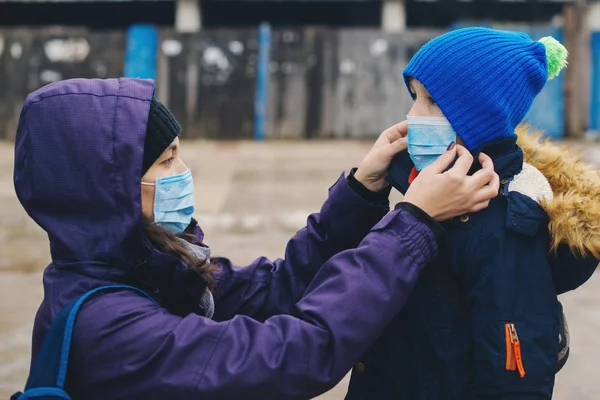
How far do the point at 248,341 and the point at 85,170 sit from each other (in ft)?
1.72

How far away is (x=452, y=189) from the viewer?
69.9 inches

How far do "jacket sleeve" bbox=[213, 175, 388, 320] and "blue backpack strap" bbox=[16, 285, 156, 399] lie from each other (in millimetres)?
657

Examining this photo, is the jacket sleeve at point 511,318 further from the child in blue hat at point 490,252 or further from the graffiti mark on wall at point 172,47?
the graffiti mark on wall at point 172,47

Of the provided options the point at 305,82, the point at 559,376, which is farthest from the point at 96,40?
the point at 559,376

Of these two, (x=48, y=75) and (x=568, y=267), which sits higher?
(x=568, y=267)

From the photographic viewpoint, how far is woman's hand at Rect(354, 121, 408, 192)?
82.1 inches

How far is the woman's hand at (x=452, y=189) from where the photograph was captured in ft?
5.81

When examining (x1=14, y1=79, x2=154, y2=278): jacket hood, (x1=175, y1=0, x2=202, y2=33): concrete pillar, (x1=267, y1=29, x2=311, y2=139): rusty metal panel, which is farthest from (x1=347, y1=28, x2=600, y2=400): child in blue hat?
(x1=175, y1=0, x2=202, y2=33): concrete pillar

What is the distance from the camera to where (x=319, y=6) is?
18.5 metres

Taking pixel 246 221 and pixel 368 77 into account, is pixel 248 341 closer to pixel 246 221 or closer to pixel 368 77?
pixel 246 221

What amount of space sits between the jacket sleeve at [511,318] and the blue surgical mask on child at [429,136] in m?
0.27

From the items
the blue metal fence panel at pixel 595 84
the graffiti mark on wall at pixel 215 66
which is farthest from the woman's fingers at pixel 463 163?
the blue metal fence panel at pixel 595 84

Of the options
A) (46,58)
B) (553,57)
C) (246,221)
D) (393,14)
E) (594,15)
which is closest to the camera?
(553,57)

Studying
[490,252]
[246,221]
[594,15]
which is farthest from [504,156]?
[594,15]
